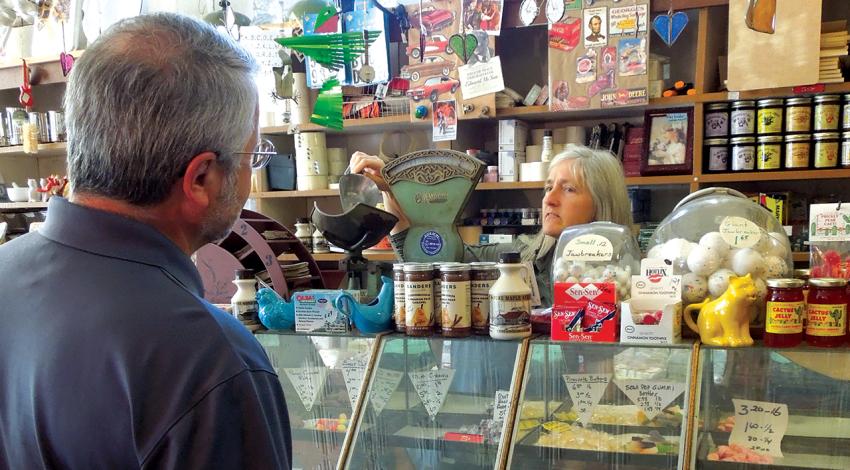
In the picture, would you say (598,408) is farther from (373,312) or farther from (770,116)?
(770,116)

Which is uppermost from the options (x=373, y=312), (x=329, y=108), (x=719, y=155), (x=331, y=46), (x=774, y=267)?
(x=331, y=46)

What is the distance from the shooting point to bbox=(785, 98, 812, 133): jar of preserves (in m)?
2.95

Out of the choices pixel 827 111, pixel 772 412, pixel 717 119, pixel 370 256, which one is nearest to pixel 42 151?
pixel 370 256

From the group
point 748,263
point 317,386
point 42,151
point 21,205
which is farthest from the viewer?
point 42,151

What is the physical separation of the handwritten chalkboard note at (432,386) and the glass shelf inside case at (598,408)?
21 cm

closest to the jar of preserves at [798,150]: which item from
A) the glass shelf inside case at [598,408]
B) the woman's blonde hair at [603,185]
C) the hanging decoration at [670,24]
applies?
the hanging decoration at [670,24]

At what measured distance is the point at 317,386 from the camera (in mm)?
1735

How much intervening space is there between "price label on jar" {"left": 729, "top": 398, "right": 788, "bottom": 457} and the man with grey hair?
93 cm

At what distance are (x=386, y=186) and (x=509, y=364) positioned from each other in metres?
0.63

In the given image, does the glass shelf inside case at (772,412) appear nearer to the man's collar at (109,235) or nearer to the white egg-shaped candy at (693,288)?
the white egg-shaped candy at (693,288)

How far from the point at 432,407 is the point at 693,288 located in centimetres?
66

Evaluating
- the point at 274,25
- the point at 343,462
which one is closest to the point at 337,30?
the point at 274,25

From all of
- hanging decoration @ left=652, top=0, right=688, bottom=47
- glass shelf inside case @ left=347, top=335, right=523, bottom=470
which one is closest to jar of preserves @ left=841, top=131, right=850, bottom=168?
hanging decoration @ left=652, top=0, right=688, bottom=47

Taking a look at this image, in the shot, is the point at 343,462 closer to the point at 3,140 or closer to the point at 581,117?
the point at 581,117
